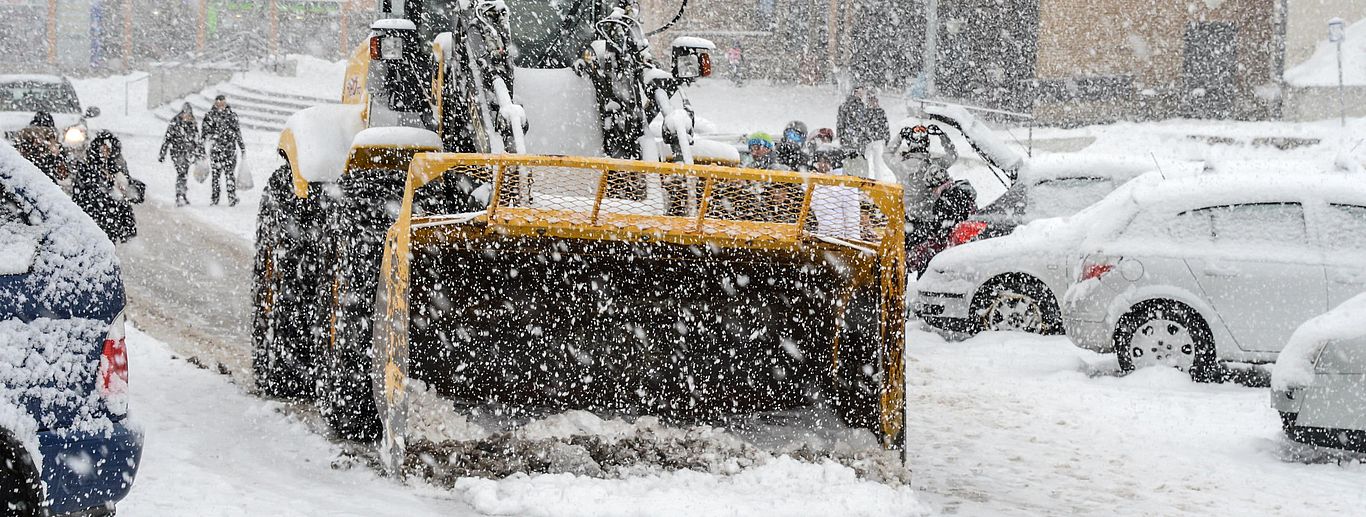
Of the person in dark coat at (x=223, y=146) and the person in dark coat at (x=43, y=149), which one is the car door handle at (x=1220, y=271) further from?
the person in dark coat at (x=223, y=146)

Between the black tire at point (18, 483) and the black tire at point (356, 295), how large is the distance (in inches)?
92.9

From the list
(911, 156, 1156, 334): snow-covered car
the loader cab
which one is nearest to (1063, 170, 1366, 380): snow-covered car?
(911, 156, 1156, 334): snow-covered car

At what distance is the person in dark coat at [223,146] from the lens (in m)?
22.5

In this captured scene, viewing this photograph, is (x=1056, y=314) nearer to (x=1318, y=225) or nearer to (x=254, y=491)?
(x=1318, y=225)

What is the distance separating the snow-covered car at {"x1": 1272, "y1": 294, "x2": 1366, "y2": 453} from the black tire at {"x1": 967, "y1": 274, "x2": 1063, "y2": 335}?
13.2 feet

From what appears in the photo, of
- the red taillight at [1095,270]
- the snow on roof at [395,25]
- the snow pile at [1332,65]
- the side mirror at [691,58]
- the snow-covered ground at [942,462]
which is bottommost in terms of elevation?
the snow-covered ground at [942,462]

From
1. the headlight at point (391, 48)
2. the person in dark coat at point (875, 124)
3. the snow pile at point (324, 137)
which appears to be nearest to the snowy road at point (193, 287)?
the snow pile at point (324, 137)

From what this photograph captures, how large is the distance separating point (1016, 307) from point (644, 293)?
6120 mm

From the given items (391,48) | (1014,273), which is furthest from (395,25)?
(1014,273)

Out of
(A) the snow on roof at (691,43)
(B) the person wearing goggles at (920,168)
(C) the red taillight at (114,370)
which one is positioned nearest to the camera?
(C) the red taillight at (114,370)

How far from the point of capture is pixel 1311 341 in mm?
7941

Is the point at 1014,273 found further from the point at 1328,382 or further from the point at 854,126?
the point at 854,126

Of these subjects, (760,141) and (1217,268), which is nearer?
(1217,268)

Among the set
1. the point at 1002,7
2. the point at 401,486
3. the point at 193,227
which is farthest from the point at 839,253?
the point at 1002,7
